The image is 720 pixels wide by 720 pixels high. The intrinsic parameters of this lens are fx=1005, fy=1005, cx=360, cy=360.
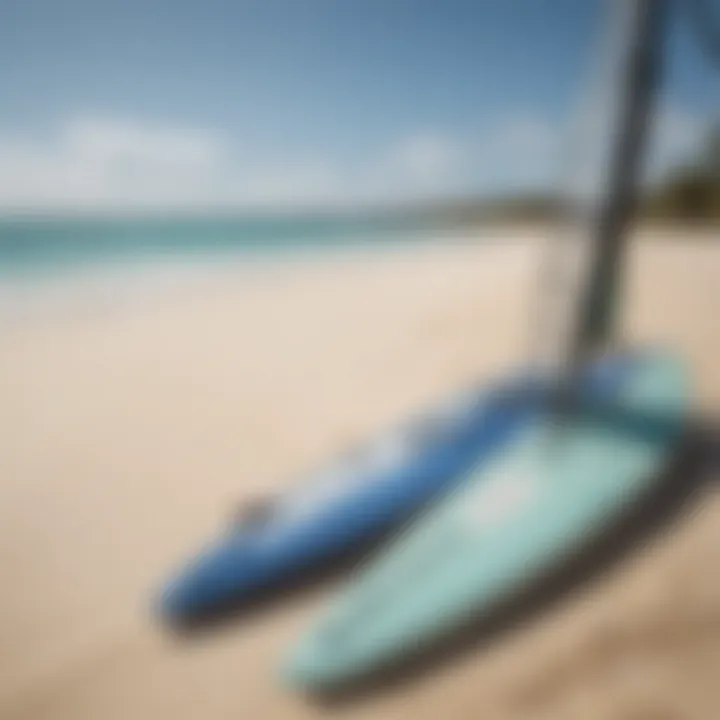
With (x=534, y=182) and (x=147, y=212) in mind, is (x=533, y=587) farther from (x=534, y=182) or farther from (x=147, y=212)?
(x=147, y=212)

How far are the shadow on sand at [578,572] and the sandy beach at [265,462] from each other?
0.01 meters

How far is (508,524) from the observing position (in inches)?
36.4

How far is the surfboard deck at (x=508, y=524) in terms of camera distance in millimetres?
902

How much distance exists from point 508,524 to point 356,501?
0.46 feet

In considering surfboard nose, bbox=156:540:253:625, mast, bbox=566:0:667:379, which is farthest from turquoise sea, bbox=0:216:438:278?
surfboard nose, bbox=156:540:253:625

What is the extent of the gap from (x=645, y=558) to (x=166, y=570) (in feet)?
1.45

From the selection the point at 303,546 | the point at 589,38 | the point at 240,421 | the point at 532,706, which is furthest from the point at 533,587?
the point at 589,38

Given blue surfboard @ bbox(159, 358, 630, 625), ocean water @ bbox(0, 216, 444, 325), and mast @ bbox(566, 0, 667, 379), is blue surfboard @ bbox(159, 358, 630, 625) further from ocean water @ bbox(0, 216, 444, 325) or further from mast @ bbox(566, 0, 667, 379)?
ocean water @ bbox(0, 216, 444, 325)

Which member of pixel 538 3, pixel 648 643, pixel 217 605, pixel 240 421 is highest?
pixel 538 3

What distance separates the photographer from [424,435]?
950 millimetres

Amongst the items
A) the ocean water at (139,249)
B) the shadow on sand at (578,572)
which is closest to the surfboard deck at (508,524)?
the shadow on sand at (578,572)

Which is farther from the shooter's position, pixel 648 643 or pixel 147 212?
pixel 147 212

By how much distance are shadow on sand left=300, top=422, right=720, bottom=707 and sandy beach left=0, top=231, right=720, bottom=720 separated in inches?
0.4

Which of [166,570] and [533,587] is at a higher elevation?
[166,570]
